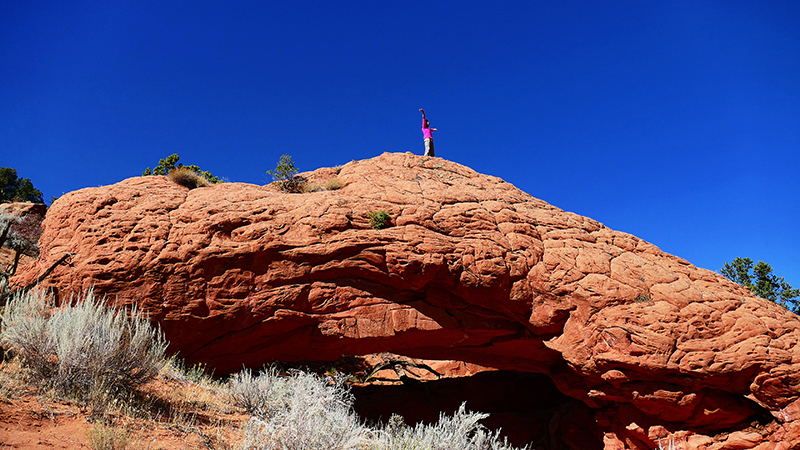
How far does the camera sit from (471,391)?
1145 cm

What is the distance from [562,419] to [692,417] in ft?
9.57

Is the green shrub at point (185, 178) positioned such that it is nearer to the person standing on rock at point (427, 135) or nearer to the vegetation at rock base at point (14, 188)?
the person standing on rock at point (427, 135)

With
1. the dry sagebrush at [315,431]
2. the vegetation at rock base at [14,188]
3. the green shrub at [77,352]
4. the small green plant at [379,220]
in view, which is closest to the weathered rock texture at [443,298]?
the small green plant at [379,220]

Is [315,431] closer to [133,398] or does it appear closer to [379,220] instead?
[133,398]

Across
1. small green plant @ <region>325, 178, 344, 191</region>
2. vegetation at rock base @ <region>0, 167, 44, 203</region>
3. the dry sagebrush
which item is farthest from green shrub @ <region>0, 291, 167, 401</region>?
vegetation at rock base @ <region>0, 167, 44, 203</region>

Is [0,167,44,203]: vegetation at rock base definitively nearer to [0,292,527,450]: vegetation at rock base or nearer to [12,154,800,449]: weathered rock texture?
[12,154,800,449]: weathered rock texture

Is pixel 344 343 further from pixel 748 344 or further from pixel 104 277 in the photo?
pixel 748 344

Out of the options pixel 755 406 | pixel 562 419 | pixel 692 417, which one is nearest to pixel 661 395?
pixel 692 417

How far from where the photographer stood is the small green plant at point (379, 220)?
8.52 metres

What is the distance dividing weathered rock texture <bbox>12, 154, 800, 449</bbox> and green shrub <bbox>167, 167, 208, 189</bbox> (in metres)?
1.14

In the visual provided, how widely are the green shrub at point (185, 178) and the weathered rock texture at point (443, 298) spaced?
1.14 metres

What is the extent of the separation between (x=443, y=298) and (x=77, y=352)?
5910 mm

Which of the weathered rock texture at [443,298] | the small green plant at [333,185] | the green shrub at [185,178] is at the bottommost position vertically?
the weathered rock texture at [443,298]

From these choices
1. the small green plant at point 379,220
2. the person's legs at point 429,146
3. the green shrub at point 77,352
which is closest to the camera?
the green shrub at point 77,352
